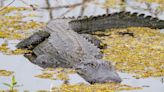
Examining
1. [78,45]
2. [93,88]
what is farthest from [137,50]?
[93,88]

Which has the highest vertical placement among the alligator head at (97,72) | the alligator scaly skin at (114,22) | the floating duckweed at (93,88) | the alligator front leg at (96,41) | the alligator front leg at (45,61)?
the alligator scaly skin at (114,22)

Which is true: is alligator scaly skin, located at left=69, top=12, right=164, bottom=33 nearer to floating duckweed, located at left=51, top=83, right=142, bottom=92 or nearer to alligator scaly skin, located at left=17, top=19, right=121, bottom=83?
alligator scaly skin, located at left=17, top=19, right=121, bottom=83

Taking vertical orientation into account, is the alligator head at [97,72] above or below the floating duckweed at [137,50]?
below

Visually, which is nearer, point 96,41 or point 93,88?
point 93,88

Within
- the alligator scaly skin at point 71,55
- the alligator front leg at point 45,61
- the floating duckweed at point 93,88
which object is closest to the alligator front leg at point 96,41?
the alligator scaly skin at point 71,55

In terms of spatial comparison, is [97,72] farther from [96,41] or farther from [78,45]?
[96,41]

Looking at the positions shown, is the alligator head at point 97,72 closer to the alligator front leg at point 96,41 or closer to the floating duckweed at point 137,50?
the floating duckweed at point 137,50

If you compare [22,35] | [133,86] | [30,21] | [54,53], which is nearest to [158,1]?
[30,21]

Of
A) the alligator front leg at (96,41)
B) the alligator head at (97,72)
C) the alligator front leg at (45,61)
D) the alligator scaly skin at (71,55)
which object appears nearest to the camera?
the alligator head at (97,72)
